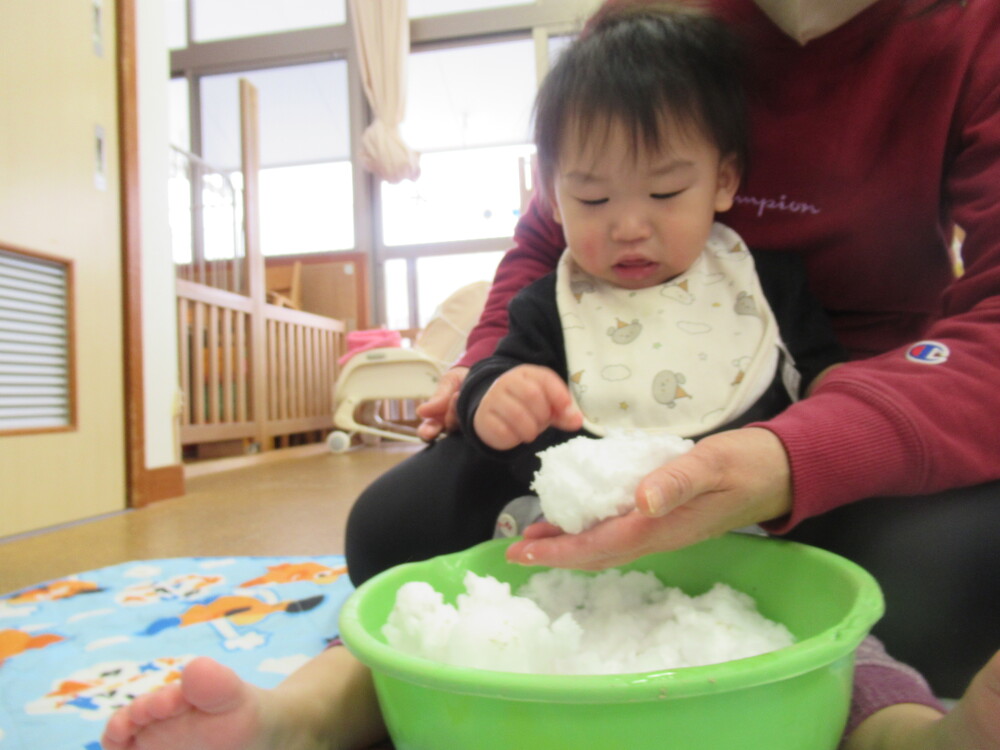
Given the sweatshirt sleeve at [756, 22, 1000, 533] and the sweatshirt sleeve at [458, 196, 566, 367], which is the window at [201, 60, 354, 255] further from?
the sweatshirt sleeve at [756, 22, 1000, 533]

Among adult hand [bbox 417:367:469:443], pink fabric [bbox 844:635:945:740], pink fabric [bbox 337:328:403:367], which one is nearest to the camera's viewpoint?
pink fabric [bbox 844:635:945:740]

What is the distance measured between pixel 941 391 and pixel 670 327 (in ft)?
0.94

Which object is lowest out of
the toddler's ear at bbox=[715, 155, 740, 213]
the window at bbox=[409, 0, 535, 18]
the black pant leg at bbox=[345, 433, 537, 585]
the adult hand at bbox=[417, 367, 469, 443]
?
the black pant leg at bbox=[345, 433, 537, 585]

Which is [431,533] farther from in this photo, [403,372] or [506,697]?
[403,372]

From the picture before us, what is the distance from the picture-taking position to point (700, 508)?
41 centimetres

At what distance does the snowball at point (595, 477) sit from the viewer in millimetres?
418

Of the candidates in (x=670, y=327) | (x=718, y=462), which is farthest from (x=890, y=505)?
(x=670, y=327)

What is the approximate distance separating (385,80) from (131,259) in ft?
7.88

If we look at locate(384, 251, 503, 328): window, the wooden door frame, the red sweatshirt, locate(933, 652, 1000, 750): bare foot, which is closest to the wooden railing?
locate(384, 251, 503, 328): window

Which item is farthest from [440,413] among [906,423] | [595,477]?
[906,423]

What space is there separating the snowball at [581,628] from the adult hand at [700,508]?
4 cm

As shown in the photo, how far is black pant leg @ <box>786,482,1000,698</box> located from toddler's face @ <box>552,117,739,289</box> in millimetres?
298

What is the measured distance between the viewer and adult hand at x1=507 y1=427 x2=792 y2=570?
39 cm

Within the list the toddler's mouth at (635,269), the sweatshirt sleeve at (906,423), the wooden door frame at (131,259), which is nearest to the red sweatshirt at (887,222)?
the sweatshirt sleeve at (906,423)
